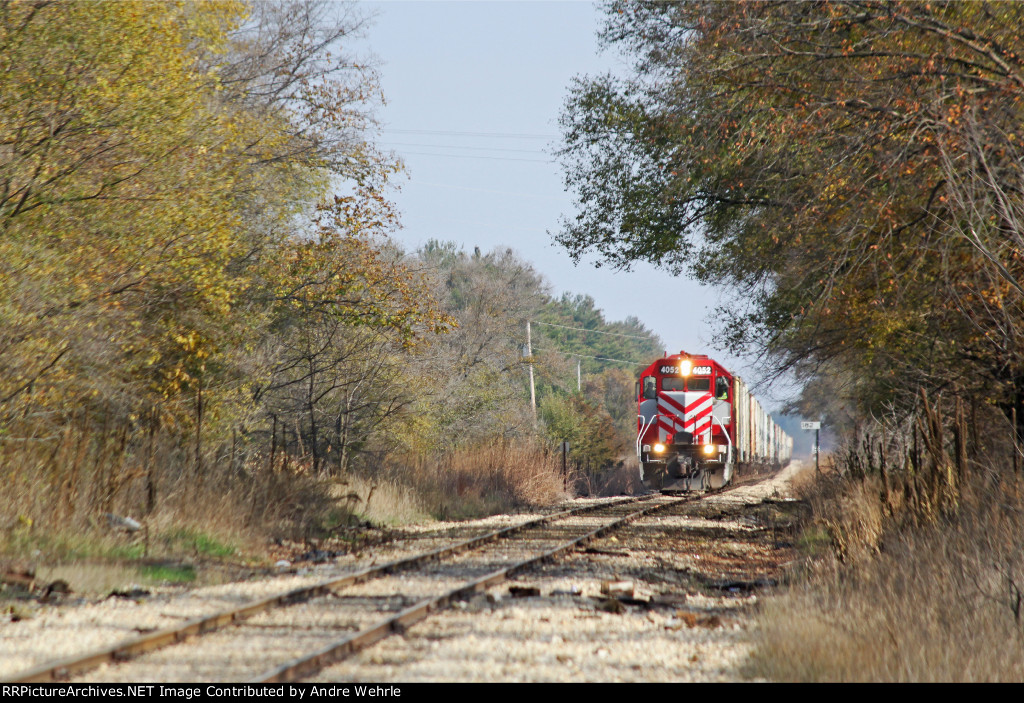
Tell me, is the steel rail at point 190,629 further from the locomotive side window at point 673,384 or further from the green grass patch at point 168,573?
the locomotive side window at point 673,384

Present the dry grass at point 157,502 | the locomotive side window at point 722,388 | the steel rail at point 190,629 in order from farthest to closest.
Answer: the locomotive side window at point 722,388 < the dry grass at point 157,502 < the steel rail at point 190,629

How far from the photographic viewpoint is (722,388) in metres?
26.9

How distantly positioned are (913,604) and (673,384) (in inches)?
798

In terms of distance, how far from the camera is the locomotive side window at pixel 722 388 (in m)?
26.7

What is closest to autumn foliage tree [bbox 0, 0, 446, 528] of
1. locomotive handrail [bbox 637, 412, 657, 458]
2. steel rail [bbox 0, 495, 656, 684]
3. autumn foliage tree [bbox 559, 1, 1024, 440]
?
steel rail [bbox 0, 495, 656, 684]

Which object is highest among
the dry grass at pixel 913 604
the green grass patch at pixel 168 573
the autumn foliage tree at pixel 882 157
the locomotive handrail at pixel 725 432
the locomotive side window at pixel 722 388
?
the autumn foliage tree at pixel 882 157

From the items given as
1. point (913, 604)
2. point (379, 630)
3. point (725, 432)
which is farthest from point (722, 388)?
point (379, 630)

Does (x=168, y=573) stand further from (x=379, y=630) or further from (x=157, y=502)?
(x=379, y=630)

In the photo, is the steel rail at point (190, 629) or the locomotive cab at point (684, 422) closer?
the steel rail at point (190, 629)

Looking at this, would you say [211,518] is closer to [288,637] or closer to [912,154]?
[288,637]

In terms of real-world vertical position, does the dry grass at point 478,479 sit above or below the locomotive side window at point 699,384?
below

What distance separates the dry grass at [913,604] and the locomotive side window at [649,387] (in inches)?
656

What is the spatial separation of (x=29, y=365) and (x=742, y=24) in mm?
9348

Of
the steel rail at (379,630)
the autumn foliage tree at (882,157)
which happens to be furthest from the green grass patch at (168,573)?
the autumn foliage tree at (882,157)
